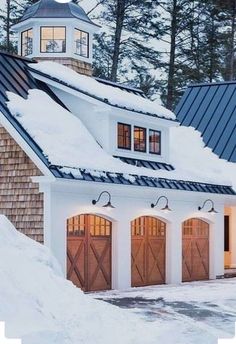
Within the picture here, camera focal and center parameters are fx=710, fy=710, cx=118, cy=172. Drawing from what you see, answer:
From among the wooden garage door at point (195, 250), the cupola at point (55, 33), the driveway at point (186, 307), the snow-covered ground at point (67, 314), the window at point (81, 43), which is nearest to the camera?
the snow-covered ground at point (67, 314)

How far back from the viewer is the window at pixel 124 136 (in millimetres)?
19281

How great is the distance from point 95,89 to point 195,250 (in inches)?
228

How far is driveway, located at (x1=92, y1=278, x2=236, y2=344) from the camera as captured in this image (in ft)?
35.8

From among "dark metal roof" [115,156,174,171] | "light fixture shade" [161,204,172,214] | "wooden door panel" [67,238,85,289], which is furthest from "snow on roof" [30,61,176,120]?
"wooden door panel" [67,238,85,289]

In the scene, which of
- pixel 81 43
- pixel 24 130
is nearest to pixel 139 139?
pixel 24 130

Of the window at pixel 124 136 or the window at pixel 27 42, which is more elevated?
the window at pixel 27 42

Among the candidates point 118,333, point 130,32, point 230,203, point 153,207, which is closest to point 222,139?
point 230,203

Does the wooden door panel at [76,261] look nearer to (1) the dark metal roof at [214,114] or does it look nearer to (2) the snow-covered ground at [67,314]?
(2) the snow-covered ground at [67,314]

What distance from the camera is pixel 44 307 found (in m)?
9.78

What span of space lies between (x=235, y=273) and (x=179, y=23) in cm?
1907

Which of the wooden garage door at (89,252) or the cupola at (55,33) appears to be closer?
the wooden garage door at (89,252)

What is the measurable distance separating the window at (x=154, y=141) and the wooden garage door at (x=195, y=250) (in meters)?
2.33

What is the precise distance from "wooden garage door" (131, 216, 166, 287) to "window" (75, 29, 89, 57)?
257 inches

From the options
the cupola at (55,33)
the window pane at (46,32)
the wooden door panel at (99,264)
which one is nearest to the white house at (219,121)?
the cupola at (55,33)
